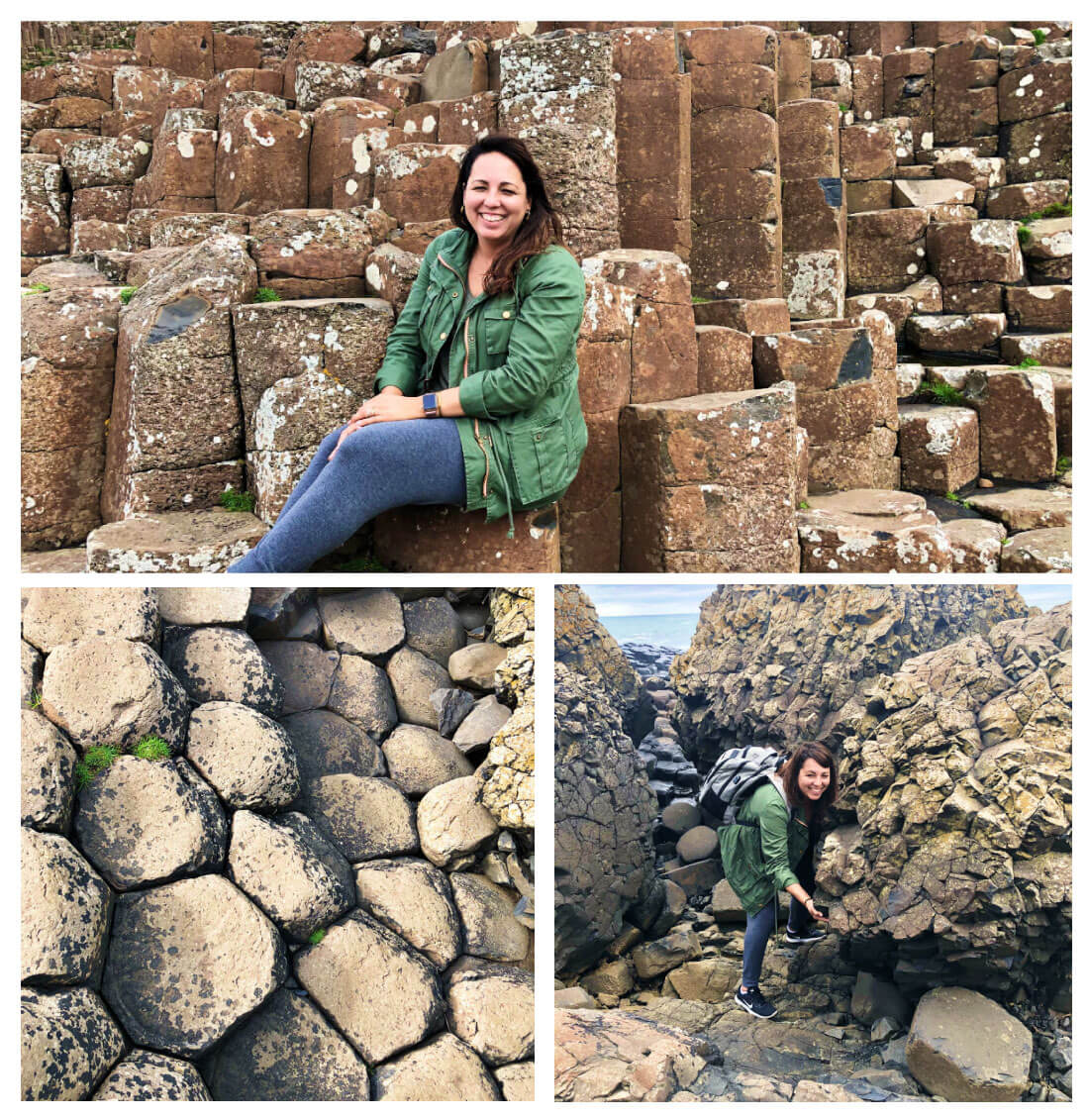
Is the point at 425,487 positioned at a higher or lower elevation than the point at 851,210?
lower

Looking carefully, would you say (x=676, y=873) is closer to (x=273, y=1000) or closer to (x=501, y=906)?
(x=501, y=906)

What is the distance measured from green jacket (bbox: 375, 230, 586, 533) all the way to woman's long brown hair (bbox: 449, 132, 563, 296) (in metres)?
0.04

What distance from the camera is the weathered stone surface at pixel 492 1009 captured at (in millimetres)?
2936

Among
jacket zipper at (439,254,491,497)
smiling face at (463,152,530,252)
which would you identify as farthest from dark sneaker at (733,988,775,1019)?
smiling face at (463,152,530,252)

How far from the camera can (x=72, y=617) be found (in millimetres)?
2938

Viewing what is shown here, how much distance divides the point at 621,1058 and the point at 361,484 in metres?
2.13

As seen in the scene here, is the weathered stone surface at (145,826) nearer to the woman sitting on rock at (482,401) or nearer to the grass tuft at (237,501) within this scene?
the woman sitting on rock at (482,401)

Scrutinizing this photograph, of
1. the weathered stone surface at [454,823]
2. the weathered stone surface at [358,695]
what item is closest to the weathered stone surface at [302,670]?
the weathered stone surface at [358,695]

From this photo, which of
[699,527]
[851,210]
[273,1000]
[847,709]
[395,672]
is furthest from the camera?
[851,210]

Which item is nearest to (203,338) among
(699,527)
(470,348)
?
(470,348)

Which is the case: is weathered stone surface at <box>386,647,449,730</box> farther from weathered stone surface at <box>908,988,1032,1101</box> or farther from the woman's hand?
weathered stone surface at <box>908,988,1032,1101</box>

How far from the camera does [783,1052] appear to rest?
2961mm

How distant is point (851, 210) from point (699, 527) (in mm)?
6719

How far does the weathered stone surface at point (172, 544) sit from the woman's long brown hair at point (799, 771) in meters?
2.49
